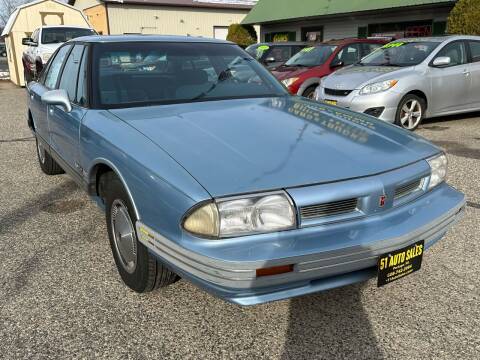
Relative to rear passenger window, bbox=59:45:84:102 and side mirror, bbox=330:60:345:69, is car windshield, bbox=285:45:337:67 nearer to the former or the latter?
side mirror, bbox=330:60:345:69

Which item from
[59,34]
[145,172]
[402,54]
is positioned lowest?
[145,172]

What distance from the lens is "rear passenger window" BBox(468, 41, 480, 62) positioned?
7891 mm

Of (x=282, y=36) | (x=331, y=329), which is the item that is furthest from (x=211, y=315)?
(x=282, y=36)

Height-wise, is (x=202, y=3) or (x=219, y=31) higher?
(x=202, y=3)

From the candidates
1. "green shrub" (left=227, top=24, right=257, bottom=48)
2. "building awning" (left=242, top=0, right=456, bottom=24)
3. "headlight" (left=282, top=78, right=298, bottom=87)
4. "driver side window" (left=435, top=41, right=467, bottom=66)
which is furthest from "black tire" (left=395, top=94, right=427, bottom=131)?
"green shrub" (left=227, top=24, right=257, bottom=48)

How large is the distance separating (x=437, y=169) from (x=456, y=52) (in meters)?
6.00

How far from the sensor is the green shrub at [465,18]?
11.3m

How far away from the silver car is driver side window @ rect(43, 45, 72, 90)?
13.9 ft

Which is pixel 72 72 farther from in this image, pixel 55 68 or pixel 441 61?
pixel 441 61

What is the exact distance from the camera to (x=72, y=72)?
3.82m

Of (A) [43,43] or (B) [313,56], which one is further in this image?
(A) [43,43]

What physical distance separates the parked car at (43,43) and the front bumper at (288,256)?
11.4 m

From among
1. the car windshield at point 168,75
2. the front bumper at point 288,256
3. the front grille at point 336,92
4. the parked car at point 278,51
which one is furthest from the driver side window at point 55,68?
the parked car at point 278,51

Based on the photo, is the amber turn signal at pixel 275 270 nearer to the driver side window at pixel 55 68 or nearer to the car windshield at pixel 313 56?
the driver side window at pixel 55 68
